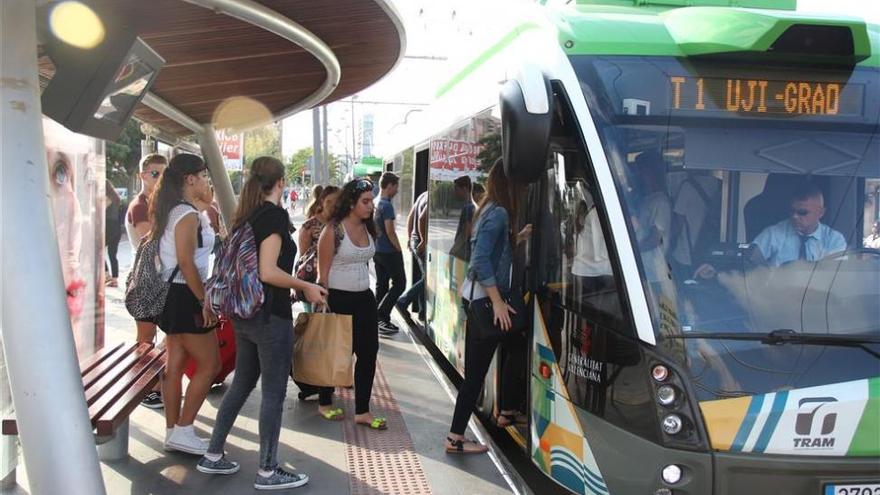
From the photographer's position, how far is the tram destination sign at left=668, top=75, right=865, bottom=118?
11.8 feet

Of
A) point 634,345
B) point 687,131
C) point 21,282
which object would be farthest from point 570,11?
point 21,282

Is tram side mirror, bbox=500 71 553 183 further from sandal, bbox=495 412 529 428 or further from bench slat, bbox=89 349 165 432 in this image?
bench slat, bbox=89 349 165 432

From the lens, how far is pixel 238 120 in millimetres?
8641

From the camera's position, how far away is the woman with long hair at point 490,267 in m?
4.50

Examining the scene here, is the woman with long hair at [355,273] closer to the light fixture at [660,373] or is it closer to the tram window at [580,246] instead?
the tram window at [580,246]

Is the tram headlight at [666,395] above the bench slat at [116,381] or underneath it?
above

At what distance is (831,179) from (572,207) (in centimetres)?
119

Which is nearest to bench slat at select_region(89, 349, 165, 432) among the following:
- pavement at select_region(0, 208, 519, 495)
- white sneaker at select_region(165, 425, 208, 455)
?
white sneaker at select_region(165, 425, 208, 455)

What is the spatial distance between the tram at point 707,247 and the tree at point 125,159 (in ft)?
115

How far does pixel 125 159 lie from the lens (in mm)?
40469

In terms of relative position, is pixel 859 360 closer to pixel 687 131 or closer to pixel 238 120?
pixel 687 131

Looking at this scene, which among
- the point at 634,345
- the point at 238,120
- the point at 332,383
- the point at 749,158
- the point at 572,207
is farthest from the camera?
the point at 238,120

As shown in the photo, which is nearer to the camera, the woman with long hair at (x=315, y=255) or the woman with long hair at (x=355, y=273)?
the woman with long hair at (x=355, y=273)

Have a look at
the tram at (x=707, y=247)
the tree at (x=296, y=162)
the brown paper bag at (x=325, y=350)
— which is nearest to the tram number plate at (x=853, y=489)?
the tram at (x=707, y=247)
